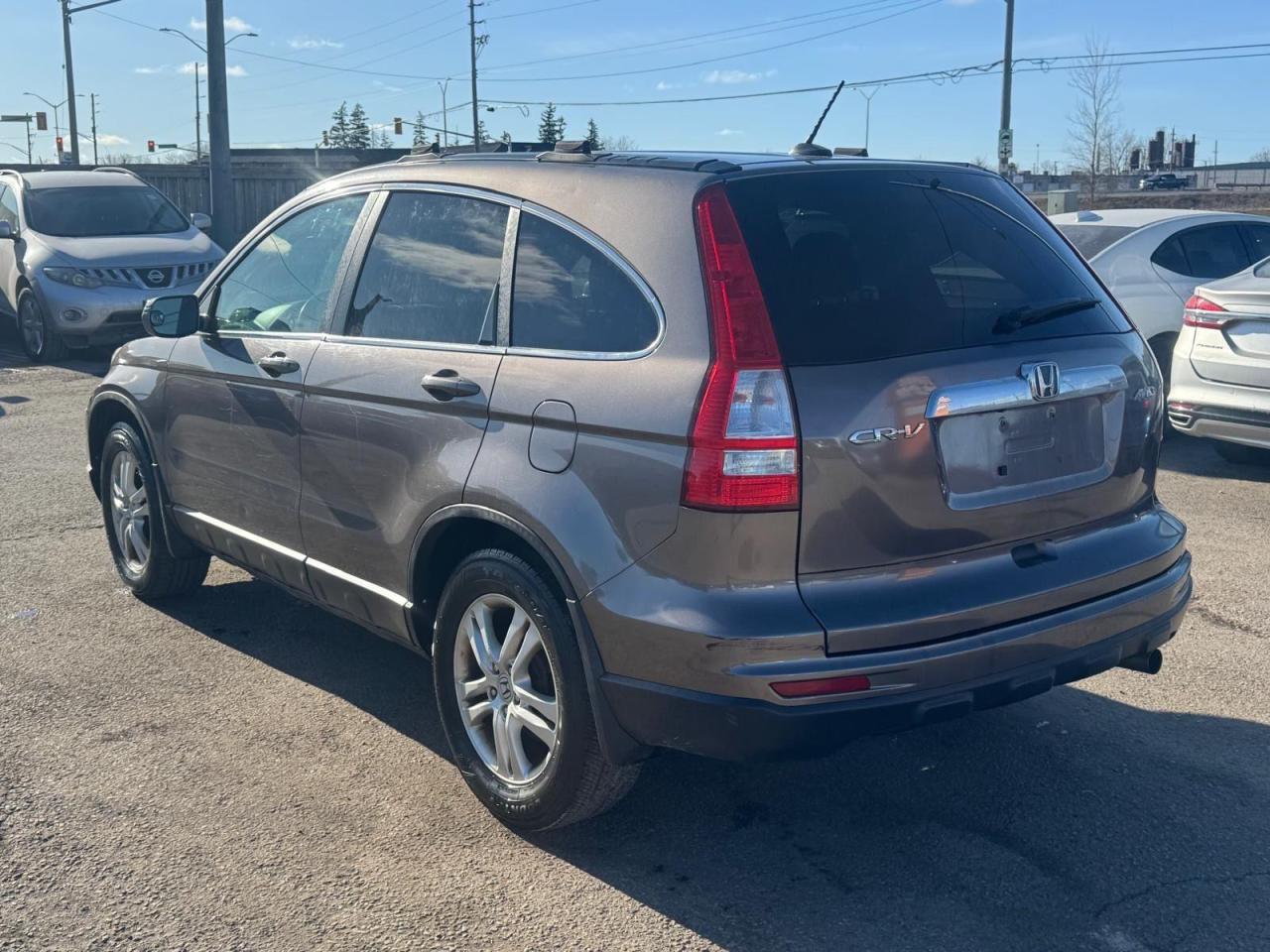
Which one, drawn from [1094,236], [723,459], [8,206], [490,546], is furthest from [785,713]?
[8,206]

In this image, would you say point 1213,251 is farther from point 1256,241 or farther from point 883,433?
point 883,433

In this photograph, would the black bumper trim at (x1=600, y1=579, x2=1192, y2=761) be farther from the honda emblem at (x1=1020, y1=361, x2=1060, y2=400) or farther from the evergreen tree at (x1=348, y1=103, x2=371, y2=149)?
the evergreen tree at (x1=348, y1=103, x2=371, y2=149)

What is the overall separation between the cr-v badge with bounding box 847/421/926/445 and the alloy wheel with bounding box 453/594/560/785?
999 millimetres

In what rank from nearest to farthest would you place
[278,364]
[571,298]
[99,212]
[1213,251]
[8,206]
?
[571,298], [278,364], [1213,251], [99,212], [8,206]

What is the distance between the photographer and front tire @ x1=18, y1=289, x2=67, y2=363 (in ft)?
46.6

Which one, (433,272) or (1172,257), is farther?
(1172,257)

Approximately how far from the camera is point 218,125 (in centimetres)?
1973

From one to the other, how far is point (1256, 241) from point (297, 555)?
842cm

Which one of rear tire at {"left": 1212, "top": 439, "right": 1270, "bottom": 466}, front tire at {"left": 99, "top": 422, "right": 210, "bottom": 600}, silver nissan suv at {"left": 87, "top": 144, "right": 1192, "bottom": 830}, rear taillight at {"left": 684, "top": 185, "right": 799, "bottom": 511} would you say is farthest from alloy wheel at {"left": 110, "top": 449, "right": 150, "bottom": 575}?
rear tire at {"left": 1212, "top": 439, "right": 1270, "bottom": 466}

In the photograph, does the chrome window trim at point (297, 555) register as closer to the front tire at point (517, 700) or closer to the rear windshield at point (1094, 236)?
the front tire at point (517, 700)

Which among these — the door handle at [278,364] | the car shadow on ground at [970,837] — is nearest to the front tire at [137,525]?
the door handle at [278,364]

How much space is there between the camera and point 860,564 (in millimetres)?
3105

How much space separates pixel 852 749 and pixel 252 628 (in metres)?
2.69

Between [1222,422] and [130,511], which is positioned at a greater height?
[1222,422]
